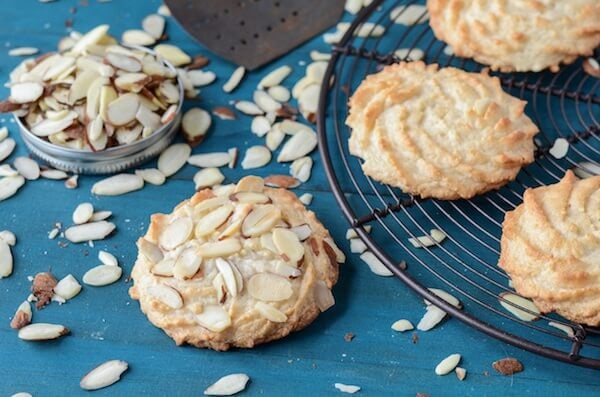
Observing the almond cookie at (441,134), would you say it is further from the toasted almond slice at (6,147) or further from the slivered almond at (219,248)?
the toasted almond slice at (6,147)

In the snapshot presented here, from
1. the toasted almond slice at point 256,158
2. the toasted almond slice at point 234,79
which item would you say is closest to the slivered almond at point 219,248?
the toasted almond slice at point 256,158

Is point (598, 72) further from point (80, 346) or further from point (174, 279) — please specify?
point (80, 346)

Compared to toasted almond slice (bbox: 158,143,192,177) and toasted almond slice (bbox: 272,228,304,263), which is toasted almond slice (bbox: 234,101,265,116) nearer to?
toasted almond slice (bbox: 158,143,192,177)

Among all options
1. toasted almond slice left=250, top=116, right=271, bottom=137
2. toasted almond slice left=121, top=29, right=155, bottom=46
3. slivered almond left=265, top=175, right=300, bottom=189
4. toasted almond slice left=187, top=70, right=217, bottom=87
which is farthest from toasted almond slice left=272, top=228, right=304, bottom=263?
toasted almond slice left=121, top=29, right=155, bottom=46

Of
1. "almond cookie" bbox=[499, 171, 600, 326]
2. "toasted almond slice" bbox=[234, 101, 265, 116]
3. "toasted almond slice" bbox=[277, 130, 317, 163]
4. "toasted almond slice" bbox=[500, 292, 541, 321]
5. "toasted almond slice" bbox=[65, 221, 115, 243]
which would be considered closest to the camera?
"almond cookie" bbox=[499, 171, 600, 326]

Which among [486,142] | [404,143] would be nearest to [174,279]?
[404,143]

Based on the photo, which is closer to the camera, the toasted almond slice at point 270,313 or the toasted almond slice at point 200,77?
the toasted almond slice at point 270,313

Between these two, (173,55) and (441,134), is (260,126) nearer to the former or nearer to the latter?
(173,55)
